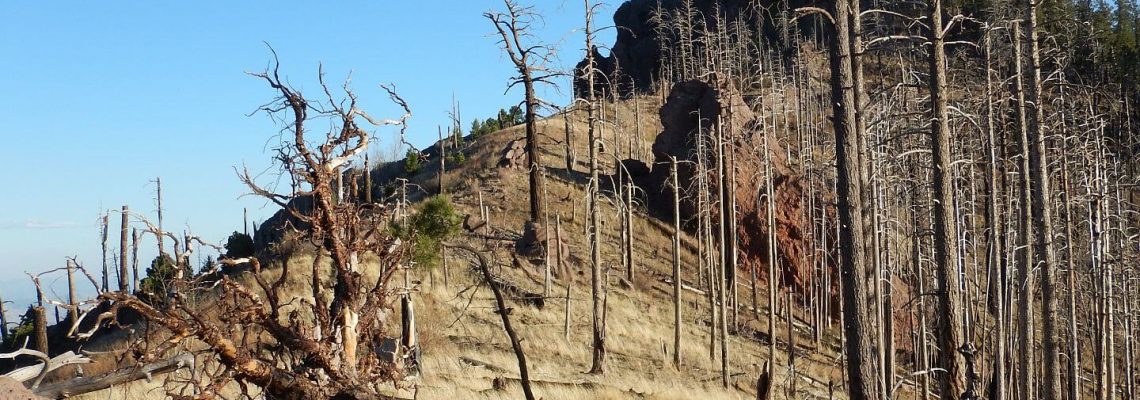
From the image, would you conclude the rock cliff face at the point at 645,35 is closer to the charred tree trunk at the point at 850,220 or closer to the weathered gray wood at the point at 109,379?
the charred tree trunk at the point at 850,220

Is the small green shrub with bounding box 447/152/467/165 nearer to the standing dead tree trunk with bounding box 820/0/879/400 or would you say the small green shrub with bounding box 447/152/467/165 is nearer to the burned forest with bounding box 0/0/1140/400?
the burned forest with bounding box 0/0/1140/400

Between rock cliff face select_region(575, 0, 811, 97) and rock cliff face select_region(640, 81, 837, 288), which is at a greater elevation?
rock cliff face select_region(575, 0, 811, 97)

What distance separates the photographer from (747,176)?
38.3m

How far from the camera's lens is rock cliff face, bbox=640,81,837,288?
37.5 m

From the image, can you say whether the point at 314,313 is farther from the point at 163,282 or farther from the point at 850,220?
the point at 850,220

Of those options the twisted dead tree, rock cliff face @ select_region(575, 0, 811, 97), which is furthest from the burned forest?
rock cliff face @ select_region(575, 0, 811, 97)

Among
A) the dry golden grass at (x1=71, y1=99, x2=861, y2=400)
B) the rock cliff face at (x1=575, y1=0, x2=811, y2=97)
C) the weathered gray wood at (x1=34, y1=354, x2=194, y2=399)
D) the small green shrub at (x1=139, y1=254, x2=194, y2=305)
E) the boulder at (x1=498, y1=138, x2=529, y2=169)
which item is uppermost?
the rock cliff face at (x1=575, y1=0, x2=811, y2=97)

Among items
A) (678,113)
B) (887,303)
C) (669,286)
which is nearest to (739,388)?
(887,303)

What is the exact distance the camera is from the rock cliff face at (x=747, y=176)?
37.5 meters

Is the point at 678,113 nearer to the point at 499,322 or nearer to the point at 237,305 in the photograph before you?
the point at 499,322

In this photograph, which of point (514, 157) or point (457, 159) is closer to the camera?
point (514, 157)

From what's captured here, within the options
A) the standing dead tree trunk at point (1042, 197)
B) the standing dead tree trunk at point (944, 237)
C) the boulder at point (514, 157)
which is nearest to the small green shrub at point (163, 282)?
the standing dead tree trunk at point (944, 237)

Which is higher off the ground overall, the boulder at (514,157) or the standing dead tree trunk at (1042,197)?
the boulder at (514,157)

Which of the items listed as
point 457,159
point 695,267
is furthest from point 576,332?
point 457,159
